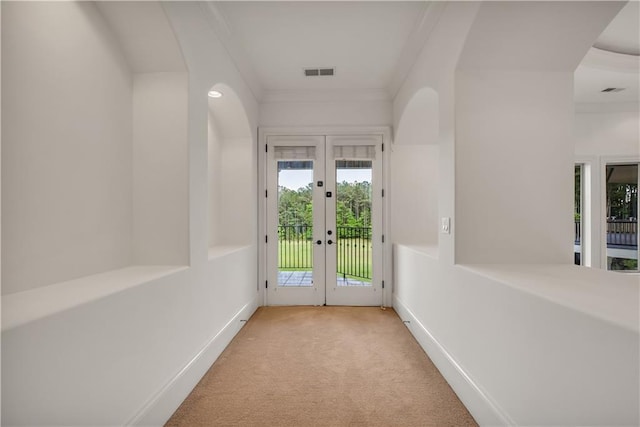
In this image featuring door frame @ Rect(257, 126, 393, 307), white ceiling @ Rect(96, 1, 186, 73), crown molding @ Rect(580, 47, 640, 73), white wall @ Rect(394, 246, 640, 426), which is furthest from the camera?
door frame @ Rect(257, 126, 393, 307)

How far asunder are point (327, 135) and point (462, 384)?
9.70 feet

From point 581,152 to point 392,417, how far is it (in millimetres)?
4754

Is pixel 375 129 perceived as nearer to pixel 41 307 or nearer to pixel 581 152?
pixel 581 152

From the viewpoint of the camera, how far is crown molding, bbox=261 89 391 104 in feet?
12.4

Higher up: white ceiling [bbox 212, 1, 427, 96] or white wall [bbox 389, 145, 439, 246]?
white ceiling [bbox 212, 1, 427, 96]

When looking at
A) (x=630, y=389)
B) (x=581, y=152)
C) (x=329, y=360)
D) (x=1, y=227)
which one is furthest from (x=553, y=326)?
(x=581, y=152)

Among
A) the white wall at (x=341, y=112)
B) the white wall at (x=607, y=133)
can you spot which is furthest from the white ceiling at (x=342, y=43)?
the white wall at (x=607, y=133)

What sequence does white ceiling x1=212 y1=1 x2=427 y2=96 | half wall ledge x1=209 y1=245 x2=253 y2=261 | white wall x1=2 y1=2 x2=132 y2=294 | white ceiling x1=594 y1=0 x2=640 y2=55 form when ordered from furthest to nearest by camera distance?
half wall ledge x1=209 y1=245 x2=253 y2=261 < white ceiling x1=594 y1=0 x2=640 y2=55 < white ceiling x1=212 y1=1 x2=427 y2=96 < white wall x1=2 y1=2 x2=132 y2=294

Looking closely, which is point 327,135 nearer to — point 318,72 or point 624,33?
point 318,72

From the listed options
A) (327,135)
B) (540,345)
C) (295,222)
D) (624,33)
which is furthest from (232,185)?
(624,33)

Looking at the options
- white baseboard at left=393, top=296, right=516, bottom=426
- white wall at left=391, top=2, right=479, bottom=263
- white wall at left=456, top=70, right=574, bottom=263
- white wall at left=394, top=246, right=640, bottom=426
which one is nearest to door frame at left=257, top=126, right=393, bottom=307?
white baseboard at left=393, top=296, right=516, bottom=426

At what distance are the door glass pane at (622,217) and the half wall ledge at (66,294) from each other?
226 inches

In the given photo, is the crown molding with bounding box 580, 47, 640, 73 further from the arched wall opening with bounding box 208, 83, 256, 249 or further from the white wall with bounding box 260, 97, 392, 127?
the arched wall opening with bounding box 208, 83, 256, 249

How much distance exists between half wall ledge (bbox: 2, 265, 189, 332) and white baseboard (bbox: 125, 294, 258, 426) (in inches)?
24.8
